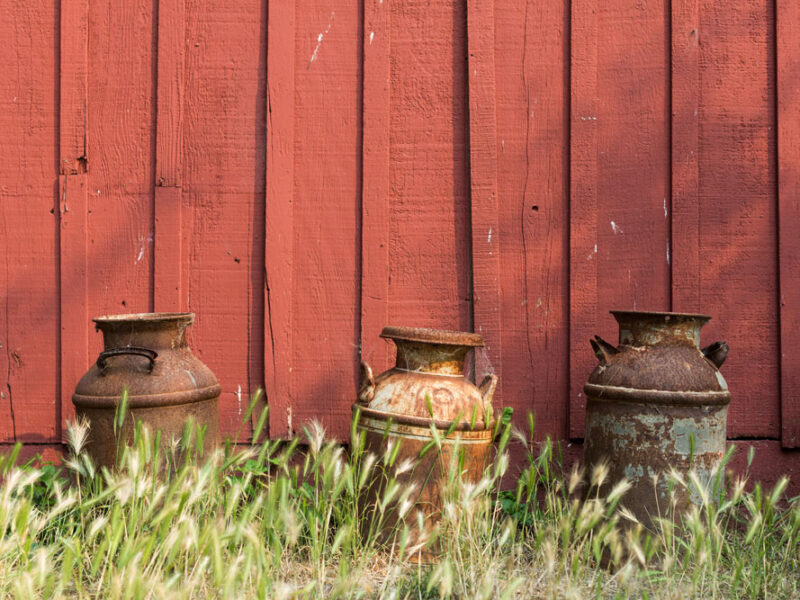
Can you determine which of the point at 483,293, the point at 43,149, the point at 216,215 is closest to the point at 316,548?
the point at 483,293

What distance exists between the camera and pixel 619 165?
11.1 ft

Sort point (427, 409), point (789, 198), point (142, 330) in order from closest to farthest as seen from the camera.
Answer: point (427, 409)
point (142, 330)
point (789, 198)

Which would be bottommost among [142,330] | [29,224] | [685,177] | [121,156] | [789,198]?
[142,330]

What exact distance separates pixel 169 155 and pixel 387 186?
3.59 feet

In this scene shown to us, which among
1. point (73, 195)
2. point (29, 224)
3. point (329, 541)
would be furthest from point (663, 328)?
point (29, 224)

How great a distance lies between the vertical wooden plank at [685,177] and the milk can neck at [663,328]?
0.45 metres

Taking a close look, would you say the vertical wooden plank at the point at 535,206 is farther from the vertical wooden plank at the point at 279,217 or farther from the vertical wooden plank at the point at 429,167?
the vertical wooden plank at the point at 279,217

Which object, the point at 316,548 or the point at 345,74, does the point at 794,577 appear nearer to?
the point at 316,548

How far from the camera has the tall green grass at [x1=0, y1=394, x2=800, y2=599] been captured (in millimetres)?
1772

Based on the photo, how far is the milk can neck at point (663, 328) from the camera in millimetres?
2871

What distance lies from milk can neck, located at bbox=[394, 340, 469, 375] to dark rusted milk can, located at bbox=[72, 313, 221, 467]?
858mm

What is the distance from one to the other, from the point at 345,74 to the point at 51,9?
1.52 metres

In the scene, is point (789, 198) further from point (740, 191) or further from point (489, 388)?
point (489, 388)

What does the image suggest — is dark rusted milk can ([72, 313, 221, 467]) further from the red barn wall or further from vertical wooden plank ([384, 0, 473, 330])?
vertical wooden plank ([384, 0, 473, 330])
